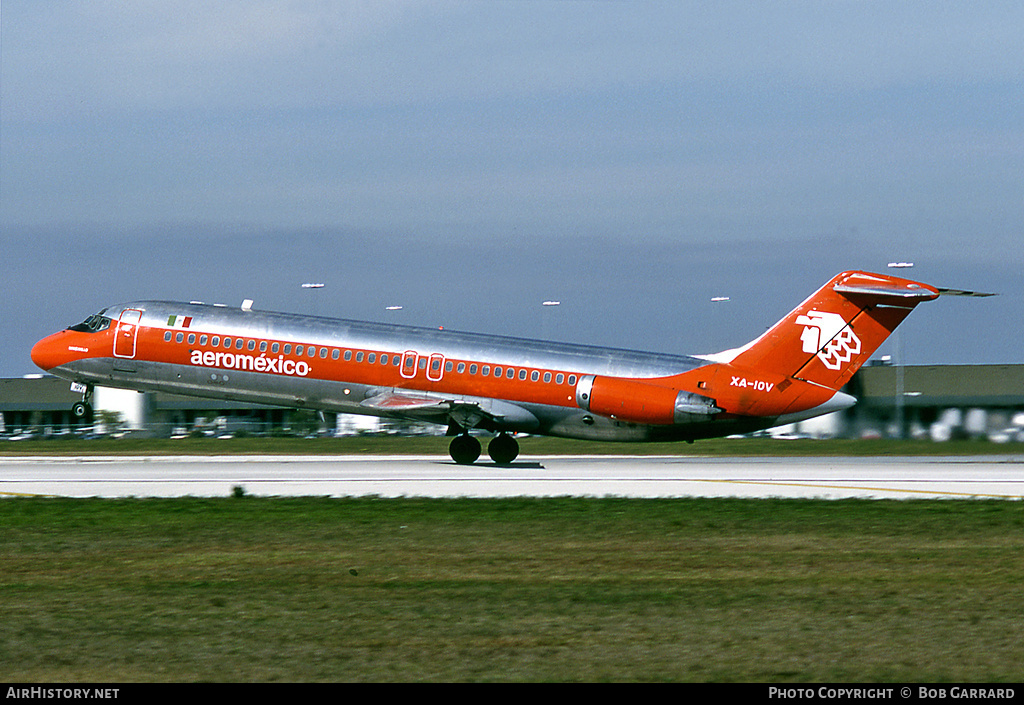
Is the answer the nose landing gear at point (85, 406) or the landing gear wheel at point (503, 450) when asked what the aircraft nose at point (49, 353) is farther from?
the landing gear wheel at point (503, 450)

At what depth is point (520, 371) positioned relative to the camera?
35.7 metres

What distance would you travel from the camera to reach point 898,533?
1798 cm

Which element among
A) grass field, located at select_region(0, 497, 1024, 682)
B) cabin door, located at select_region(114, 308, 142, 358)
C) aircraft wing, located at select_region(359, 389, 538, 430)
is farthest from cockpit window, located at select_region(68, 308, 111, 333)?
grass field, located at select_region(0, 497, 1024, 682)

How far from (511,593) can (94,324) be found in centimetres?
2935

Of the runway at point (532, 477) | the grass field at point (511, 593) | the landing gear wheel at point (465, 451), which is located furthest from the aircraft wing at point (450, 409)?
the grass field at point (511, 593)

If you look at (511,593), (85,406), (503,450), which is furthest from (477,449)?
(511,593)

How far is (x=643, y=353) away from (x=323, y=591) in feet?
80.2

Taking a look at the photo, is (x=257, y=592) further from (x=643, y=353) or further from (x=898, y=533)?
(x=643, y=353)

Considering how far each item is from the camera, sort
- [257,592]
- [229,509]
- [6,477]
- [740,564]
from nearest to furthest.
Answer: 1. [257,592]
2. [740,564]
3. [229,509]
4. [6,477]

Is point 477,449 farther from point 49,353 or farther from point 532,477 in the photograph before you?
point 49,353

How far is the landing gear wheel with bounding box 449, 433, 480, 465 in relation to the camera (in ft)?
117

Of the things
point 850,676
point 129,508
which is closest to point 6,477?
point 129,508

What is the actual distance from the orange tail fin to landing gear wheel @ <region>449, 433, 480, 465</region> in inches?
337

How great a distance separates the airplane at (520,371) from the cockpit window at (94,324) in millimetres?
1403
